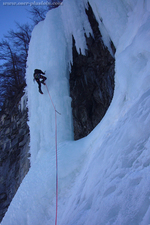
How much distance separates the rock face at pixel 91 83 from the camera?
423 cm

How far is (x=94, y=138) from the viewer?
8.07ft

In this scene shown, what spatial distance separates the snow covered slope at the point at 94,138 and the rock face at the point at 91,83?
0.96 feet

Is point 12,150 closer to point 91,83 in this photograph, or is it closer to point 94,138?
point 91,83

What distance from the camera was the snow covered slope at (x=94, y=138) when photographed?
A: 35.5 inches

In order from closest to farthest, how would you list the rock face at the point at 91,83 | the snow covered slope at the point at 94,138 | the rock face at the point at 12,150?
the snow covered slope at the point at 94,138
the rock face at the point at 91,83
the rock face at the point at 12,150

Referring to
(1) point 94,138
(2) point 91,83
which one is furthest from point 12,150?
(1) point 94,138

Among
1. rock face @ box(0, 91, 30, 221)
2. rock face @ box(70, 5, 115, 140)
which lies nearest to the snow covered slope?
rock face @ box(70, 5, 115, 140)

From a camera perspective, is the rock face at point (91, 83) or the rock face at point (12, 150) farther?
the rock face at point (12, 150)

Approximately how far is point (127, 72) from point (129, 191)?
4.55 feet

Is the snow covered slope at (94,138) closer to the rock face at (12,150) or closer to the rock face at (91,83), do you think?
the rock face at (91,83)

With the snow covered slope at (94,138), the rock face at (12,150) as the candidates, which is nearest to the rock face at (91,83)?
the snow covered slope at (94,138)

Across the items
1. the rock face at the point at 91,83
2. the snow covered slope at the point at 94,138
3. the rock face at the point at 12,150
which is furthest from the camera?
the rock face at the point at 12,150

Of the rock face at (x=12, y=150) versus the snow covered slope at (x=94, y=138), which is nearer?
the snow covered slope at (x=94, y=138)

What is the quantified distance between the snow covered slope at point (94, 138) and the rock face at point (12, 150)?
6.95 ft
